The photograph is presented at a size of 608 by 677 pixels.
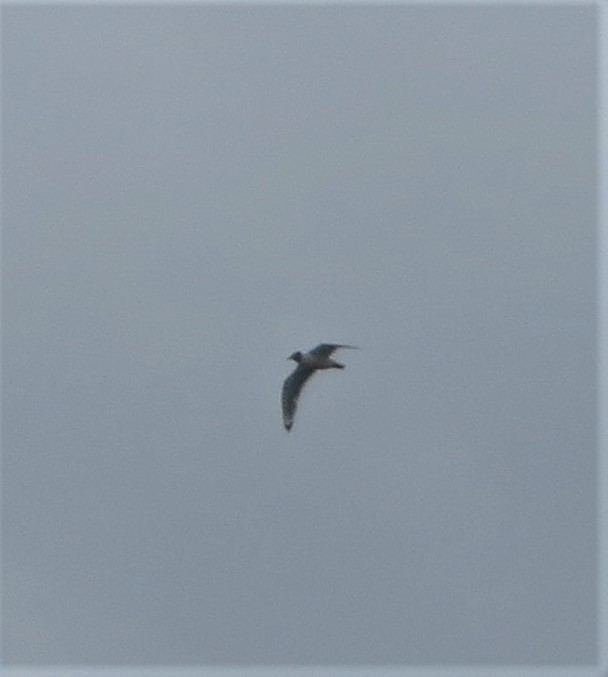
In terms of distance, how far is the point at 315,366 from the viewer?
3180cm

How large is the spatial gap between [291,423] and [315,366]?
1115 millimetres

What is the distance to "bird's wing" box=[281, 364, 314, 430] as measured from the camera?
105 ft

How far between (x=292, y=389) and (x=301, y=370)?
1.29ft

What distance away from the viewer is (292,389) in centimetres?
3234

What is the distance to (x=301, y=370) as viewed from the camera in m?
32.1

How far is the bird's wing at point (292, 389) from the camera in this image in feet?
105

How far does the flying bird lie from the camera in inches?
1241

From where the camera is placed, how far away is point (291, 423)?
107 feet

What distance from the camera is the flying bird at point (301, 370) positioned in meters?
31.5
